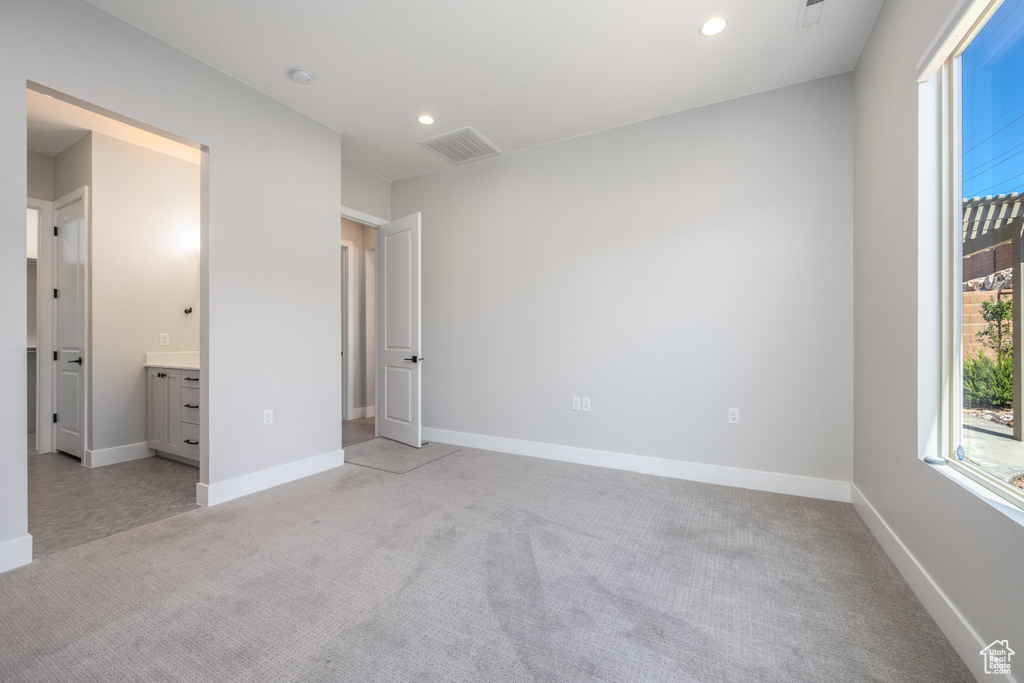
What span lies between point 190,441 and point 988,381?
4804mm

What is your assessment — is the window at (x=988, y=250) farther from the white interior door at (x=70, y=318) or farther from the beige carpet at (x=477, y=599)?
the white interior door at (x=70, y=318)

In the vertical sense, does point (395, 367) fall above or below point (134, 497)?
above

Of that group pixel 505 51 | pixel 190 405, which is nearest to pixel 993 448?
pixel 505 51

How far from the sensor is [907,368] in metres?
1.91

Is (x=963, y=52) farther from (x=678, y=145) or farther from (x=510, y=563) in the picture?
(x=510, y=563)

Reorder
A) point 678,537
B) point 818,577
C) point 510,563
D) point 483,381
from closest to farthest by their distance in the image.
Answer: point 818,577 < point 510,563 < point 678,537 < point 483,381

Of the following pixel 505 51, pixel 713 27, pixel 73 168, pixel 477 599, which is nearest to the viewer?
pixel 477 599

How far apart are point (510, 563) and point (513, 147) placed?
11.4ft

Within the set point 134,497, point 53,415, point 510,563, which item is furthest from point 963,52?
point 53,415

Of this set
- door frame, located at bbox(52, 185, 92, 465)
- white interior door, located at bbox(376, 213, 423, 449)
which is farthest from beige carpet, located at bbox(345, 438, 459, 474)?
door frame, located at bbox(52, 185, 92, 465)

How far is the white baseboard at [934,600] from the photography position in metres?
1.36

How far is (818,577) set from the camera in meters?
Result: 1.93

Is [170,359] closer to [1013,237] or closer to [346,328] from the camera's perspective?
[346,328]

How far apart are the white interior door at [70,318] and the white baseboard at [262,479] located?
1899 mm
